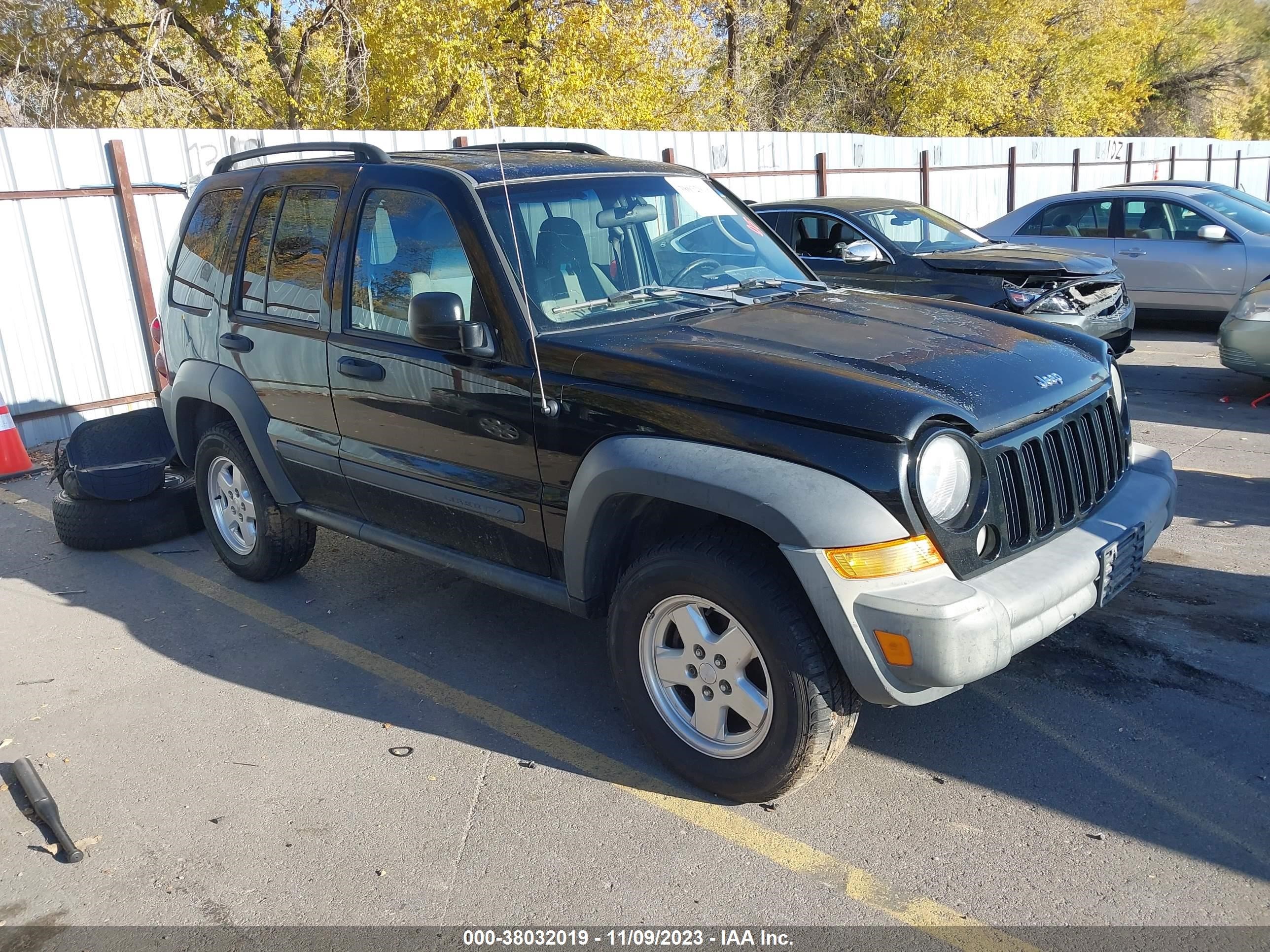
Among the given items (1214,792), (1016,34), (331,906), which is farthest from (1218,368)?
(1016,34)

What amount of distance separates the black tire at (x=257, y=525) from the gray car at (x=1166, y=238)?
30.2 feet

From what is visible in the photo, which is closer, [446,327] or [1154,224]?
[446,327]

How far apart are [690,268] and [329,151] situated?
1.77 metres

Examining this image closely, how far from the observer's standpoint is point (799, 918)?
114 inches

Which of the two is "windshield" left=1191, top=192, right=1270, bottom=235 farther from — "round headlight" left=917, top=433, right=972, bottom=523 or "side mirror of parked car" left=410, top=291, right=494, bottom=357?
"side mirror of parked car" left=410, top=291, right=494, bottom=357

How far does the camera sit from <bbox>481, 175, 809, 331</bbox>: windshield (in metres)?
3.92

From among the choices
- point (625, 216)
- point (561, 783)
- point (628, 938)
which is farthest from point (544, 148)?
point (628, 938)

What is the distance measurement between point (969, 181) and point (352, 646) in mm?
17726

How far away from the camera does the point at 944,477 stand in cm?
308

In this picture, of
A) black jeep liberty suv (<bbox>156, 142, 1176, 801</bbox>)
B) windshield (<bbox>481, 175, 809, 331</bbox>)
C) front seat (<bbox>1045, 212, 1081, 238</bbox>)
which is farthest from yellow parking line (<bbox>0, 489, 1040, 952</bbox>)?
front seat (<bbox>1045, 212, 1081, 238</bbox>)

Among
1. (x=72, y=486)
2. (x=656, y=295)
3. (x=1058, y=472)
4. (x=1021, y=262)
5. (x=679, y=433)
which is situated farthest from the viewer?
(x=1021, y=262)

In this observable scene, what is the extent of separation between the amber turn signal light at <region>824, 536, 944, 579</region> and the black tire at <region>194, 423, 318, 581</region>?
319 centimetres

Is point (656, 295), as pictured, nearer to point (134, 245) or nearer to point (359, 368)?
point (359, 368)

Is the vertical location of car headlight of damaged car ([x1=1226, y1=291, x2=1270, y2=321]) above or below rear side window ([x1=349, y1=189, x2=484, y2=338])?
below
